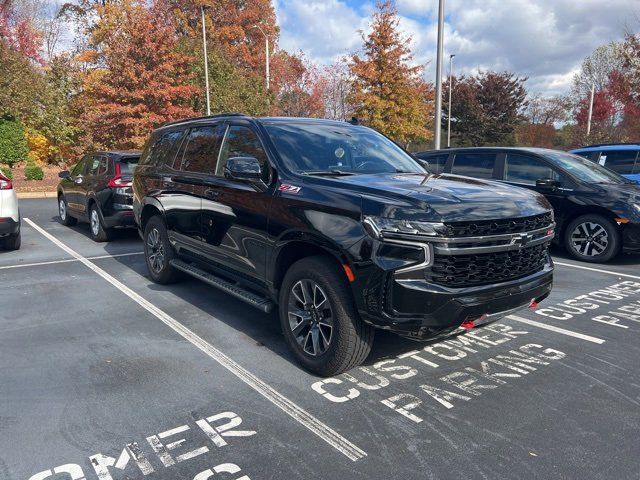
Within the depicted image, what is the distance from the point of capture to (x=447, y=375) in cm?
376

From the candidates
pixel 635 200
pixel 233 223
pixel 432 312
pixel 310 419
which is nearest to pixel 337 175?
pixel 233 223

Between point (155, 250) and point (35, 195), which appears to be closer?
point (155, 250)

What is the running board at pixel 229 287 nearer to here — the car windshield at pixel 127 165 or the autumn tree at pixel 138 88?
the car windshield at pixel 127 165

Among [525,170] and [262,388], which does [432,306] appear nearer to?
[262,388]

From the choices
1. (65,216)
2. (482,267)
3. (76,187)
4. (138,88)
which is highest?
(138,88)

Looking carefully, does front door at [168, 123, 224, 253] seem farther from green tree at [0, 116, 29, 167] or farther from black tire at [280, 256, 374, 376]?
green tree at [0, 116, 29, 167]

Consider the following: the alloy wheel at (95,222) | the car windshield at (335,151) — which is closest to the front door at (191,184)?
the car windshield at (335,151)

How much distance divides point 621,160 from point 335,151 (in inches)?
330

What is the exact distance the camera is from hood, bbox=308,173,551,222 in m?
3.21

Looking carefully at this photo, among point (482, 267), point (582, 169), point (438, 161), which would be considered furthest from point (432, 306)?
point (438, 161)

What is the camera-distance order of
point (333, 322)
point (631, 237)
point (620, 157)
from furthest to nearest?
1. point (620, 157)
2. point (631, 237)
3. point (333, 322)

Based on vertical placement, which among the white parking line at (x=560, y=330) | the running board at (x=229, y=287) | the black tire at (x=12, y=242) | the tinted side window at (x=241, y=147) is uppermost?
the tinted side window at (x=241, y=147)

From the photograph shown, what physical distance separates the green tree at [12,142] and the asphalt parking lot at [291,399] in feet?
68.7

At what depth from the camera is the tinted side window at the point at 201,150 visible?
5074 mm
